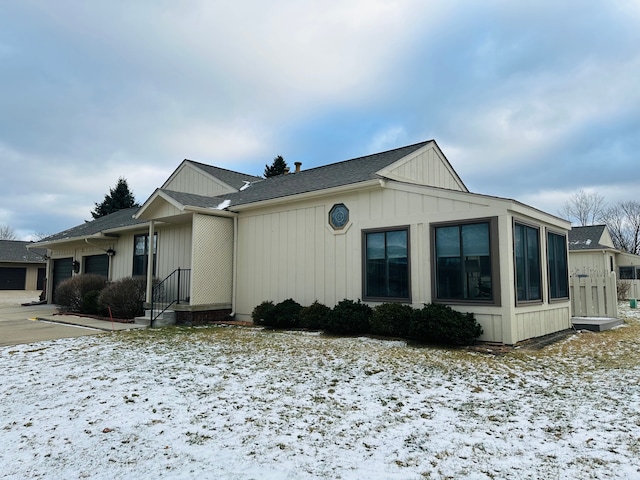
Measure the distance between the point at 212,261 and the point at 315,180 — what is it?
12.1 ft

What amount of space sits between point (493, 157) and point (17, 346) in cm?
2420

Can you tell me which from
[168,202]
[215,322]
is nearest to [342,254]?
[215,322]

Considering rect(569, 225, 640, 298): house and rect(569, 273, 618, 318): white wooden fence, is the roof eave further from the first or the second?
rect(569, 225, 640, 298): house

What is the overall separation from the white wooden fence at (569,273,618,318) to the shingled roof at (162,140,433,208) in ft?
19.5

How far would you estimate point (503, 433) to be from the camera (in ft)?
11.9

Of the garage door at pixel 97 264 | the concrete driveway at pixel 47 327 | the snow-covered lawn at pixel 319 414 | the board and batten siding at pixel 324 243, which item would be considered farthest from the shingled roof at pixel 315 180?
the garage door at pixel 97 264

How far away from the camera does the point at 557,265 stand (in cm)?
1002

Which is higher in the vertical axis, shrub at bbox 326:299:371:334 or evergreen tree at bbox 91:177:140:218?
evergreen tree at bbox 91:177:140:218

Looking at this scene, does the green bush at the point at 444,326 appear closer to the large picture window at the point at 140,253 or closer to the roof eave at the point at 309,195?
the roof eave at the point at 309,195

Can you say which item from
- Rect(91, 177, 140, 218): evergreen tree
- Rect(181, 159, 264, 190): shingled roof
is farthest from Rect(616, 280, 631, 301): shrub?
Rect(91, 177, 140, 218): evergreen tree

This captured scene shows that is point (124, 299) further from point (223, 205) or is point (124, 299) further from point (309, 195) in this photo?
point (309, 195)

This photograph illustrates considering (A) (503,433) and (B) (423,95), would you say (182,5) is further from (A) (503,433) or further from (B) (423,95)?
(A) (503,433)

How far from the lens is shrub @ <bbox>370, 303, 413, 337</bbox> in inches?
317

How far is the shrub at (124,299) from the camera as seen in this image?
12367 mm
